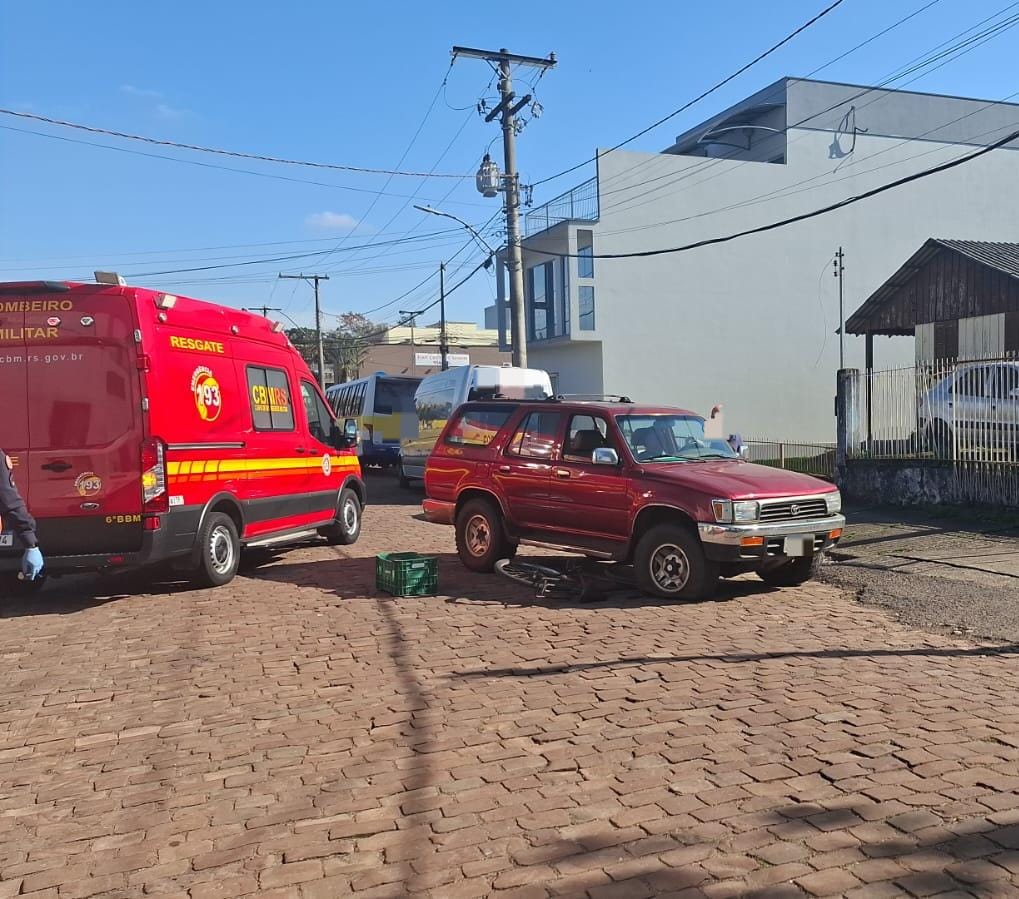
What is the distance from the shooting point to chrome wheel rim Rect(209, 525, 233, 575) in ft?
29.1

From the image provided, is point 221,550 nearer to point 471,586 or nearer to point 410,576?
point 410,576

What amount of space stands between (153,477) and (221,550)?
1431mm

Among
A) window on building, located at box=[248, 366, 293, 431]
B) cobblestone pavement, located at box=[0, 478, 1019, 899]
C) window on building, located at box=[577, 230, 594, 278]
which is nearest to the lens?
cobblestone pavement, located at box=[0, 478, 1019, 899]

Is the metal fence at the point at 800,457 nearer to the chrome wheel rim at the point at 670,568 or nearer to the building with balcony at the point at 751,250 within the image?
the building with balcony at the point at 751,250

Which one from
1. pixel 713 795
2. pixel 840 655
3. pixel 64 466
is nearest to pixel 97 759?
pixel 713 795

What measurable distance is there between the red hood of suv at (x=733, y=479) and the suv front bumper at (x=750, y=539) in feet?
0.86

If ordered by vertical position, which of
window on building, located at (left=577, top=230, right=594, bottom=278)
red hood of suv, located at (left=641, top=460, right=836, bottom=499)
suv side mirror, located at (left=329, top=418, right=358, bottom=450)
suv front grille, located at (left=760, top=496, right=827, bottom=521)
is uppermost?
window on building, located at (left=577, top=230, right=594, bottom=278)

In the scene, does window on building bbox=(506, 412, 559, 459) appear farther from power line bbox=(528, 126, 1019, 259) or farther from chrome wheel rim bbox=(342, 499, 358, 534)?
power line bbox=(528, 126, 1019, 259)

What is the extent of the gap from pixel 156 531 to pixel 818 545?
234 inches

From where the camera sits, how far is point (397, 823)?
3.72 meters

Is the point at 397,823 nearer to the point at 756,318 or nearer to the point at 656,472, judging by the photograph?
the point at 656,472

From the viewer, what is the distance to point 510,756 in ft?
14.5

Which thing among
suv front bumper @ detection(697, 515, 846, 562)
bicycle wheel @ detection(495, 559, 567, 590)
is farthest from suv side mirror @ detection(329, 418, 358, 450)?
suv front bumper @ detection(697, 515, 846, 562)

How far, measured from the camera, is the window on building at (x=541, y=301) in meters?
31.5
